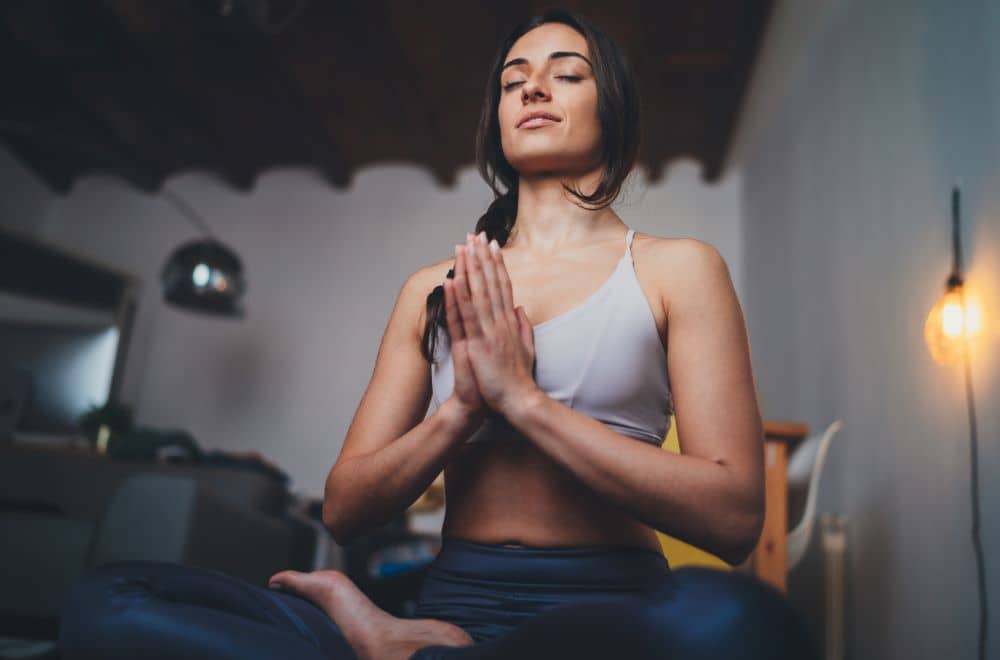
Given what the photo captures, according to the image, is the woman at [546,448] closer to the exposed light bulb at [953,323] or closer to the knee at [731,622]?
the knee at [731,622]

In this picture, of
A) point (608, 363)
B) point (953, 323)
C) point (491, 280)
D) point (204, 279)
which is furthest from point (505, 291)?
point (204, 279)

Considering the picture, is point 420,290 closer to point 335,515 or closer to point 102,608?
point 335,515

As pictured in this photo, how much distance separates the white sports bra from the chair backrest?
1.71 meters

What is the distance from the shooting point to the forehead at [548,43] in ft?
4.15

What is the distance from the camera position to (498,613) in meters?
0.92

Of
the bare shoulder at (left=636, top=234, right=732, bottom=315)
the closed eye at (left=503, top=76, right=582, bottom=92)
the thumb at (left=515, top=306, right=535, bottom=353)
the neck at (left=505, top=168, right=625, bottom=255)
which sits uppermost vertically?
the closed eye at (left=503, top=76, right=582, bottom=92)

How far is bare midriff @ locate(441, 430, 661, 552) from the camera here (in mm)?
988

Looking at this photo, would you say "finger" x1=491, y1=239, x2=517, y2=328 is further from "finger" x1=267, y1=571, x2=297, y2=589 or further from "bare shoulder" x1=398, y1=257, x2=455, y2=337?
"finger" x1=267, y1=571, x2=297, y2=589

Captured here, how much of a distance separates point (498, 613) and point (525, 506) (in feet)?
0.44

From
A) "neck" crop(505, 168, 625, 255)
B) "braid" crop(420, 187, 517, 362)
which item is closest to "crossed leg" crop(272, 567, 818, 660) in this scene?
"braid" crop(420, 187, 517, 362)

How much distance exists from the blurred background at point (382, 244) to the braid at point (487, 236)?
0.18 metres

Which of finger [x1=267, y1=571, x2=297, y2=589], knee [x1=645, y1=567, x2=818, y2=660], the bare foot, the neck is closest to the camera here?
knee [x1=645, y1=567, x2=818, y2=660]

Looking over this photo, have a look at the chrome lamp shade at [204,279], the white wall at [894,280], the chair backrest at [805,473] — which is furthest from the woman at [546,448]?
the chrome lamp shade at [204,279]

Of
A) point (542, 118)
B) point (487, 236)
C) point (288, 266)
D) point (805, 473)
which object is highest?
point (288, 266)
